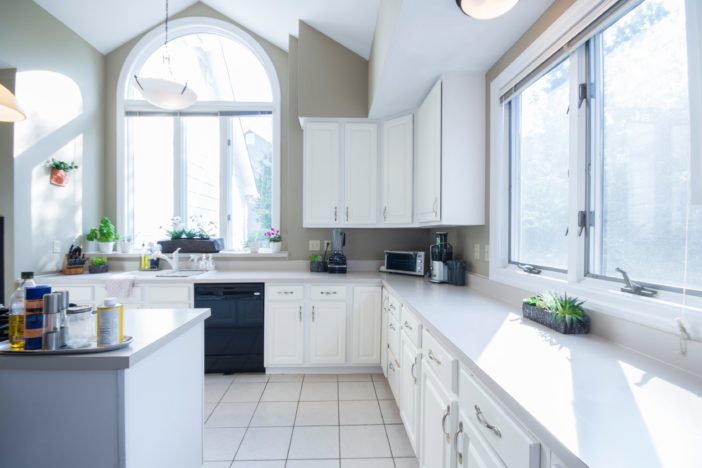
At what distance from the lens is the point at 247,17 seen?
135 inches

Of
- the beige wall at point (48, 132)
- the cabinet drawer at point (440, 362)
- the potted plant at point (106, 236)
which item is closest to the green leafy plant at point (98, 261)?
the potted plant at point (106, 236)

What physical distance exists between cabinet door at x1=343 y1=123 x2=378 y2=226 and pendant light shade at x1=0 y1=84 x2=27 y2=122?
7.25 ft

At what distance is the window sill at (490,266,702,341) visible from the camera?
0.95m

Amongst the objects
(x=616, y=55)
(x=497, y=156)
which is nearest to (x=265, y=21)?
(x=497, y=156)

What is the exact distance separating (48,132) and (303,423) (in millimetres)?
3438

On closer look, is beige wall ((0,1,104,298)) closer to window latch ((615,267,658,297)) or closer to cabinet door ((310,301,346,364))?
cabinet door ((310,301,346,364))

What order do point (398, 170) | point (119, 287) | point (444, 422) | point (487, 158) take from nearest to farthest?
point (444, 422) < point (487, 158) < point (119, 287) < point (398, 170)

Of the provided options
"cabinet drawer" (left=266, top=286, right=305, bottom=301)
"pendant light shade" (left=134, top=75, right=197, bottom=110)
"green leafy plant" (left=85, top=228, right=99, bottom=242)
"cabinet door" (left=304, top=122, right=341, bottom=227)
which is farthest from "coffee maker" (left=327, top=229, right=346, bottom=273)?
"green leafy plant" (left=85, top=228, right=99, bottom=242)

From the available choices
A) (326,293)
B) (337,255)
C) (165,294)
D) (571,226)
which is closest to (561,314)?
(571,226)

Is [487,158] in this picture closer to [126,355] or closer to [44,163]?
[126,355]

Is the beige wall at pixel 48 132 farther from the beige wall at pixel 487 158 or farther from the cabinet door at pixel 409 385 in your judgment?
the beige wall at pixel 487 158

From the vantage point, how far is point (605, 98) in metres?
1.35

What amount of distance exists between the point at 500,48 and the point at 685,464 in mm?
2037

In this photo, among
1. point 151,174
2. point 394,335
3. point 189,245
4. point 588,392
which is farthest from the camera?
point 151,174
